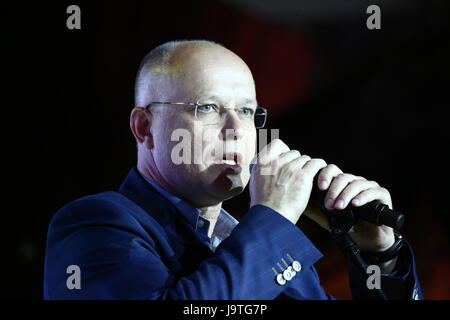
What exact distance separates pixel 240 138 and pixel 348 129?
1.41 meters

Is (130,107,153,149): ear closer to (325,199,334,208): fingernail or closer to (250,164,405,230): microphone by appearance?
(250,164,405,230): microphone

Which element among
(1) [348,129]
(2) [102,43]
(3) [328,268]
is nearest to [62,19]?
(2) [102,43]

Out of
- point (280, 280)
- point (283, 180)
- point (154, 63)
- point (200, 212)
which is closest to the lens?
point (280, 280)

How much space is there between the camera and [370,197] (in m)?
1.32

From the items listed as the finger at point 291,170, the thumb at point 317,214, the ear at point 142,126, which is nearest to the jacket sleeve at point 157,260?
the finger at point 291,170

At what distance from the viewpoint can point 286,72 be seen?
110 inches

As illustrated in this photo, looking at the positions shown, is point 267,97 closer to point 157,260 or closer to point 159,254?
point 159,254

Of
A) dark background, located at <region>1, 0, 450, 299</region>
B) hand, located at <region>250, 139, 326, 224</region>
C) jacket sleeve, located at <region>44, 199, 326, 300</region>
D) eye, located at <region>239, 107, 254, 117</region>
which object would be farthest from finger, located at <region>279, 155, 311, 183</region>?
dark background, located at <region>1, 0, 450, 299</region>

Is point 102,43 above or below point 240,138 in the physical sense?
above

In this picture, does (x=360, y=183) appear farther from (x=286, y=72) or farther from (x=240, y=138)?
(x=286, y=72)

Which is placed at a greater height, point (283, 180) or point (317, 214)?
point (283, 180)

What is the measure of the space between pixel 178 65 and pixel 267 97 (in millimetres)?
1244

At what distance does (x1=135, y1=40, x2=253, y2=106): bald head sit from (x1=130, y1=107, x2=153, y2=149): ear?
1.5 inches

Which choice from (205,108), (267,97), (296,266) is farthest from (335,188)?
(267,97)
